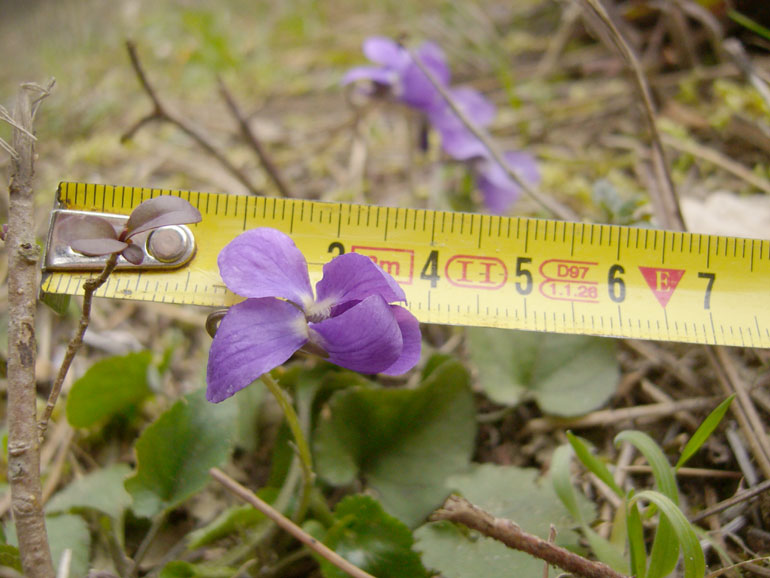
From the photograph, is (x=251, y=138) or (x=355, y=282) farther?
(x=251, y=138)

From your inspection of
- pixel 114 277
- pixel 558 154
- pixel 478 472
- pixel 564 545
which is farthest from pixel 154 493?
pixel 558 154

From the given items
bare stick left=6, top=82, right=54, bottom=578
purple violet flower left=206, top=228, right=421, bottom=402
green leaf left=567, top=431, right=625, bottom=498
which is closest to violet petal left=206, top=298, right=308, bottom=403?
purple violet flower left=206, top=228, right=421, bottom=402

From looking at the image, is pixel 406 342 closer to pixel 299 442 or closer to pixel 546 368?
pixel 299 442

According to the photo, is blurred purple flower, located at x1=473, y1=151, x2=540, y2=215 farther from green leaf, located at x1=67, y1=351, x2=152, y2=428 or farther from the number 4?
green leaf, located at x1=67, y1=351, x2=152, y2=428

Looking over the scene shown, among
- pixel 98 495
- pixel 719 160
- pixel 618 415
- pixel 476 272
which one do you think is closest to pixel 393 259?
pixel 476 272

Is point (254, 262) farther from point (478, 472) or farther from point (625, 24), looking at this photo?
point (625, 24)

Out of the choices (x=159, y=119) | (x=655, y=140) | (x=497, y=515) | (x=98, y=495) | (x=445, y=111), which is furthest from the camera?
(x=445, y=111)

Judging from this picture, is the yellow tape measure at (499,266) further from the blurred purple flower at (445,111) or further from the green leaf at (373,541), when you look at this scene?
the blurred purple flower at (445,111)
